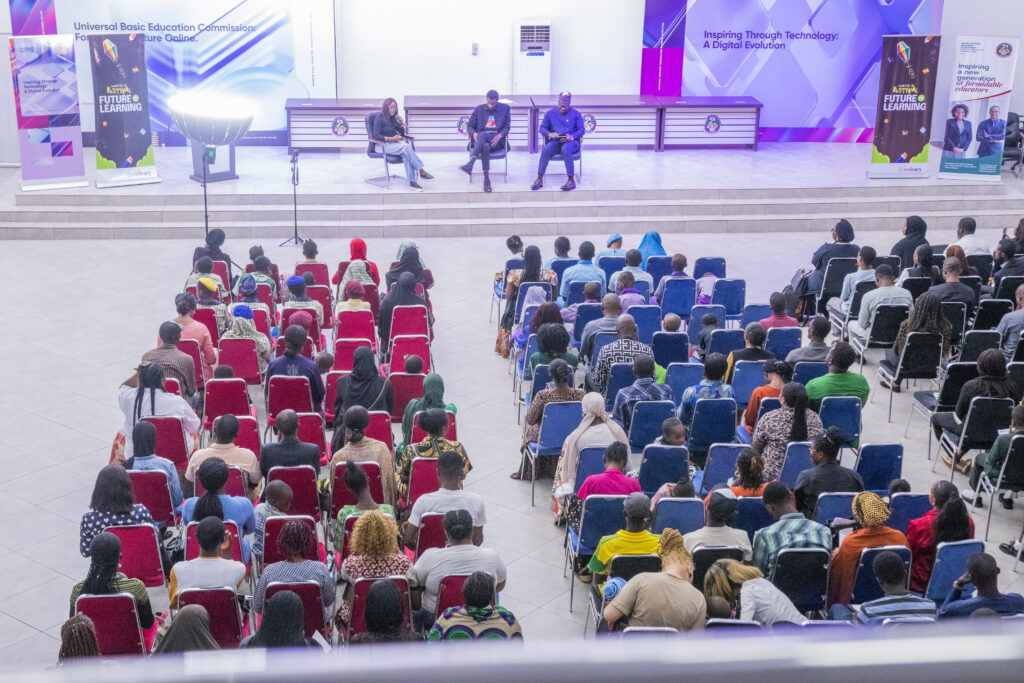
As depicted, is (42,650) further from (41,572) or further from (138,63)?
(138,63)

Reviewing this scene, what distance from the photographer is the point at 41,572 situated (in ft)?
20.0

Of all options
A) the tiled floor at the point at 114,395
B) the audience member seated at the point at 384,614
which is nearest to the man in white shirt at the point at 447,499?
the tiled floor at the point at 114,395

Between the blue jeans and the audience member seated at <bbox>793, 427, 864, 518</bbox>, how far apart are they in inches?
365

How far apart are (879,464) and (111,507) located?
4229mm

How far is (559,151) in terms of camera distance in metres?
14.6

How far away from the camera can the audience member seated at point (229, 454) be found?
5.87 metres

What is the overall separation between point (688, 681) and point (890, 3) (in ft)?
61.5

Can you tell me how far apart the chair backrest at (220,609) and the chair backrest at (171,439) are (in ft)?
7.18

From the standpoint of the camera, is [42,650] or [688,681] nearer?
[688,681]

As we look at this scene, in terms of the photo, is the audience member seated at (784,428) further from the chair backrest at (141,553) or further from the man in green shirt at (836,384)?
the chair backrest at (141,553)

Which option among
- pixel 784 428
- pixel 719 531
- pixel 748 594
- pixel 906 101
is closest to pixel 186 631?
pixel 748 594

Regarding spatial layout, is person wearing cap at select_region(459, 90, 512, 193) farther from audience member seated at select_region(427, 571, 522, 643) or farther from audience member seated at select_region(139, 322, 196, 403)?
audience member seated at select_region(427, 571, 522, 643)

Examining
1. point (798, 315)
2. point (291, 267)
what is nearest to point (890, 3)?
point (798, 315)

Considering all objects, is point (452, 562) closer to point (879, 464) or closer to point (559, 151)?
point (879, 464)
